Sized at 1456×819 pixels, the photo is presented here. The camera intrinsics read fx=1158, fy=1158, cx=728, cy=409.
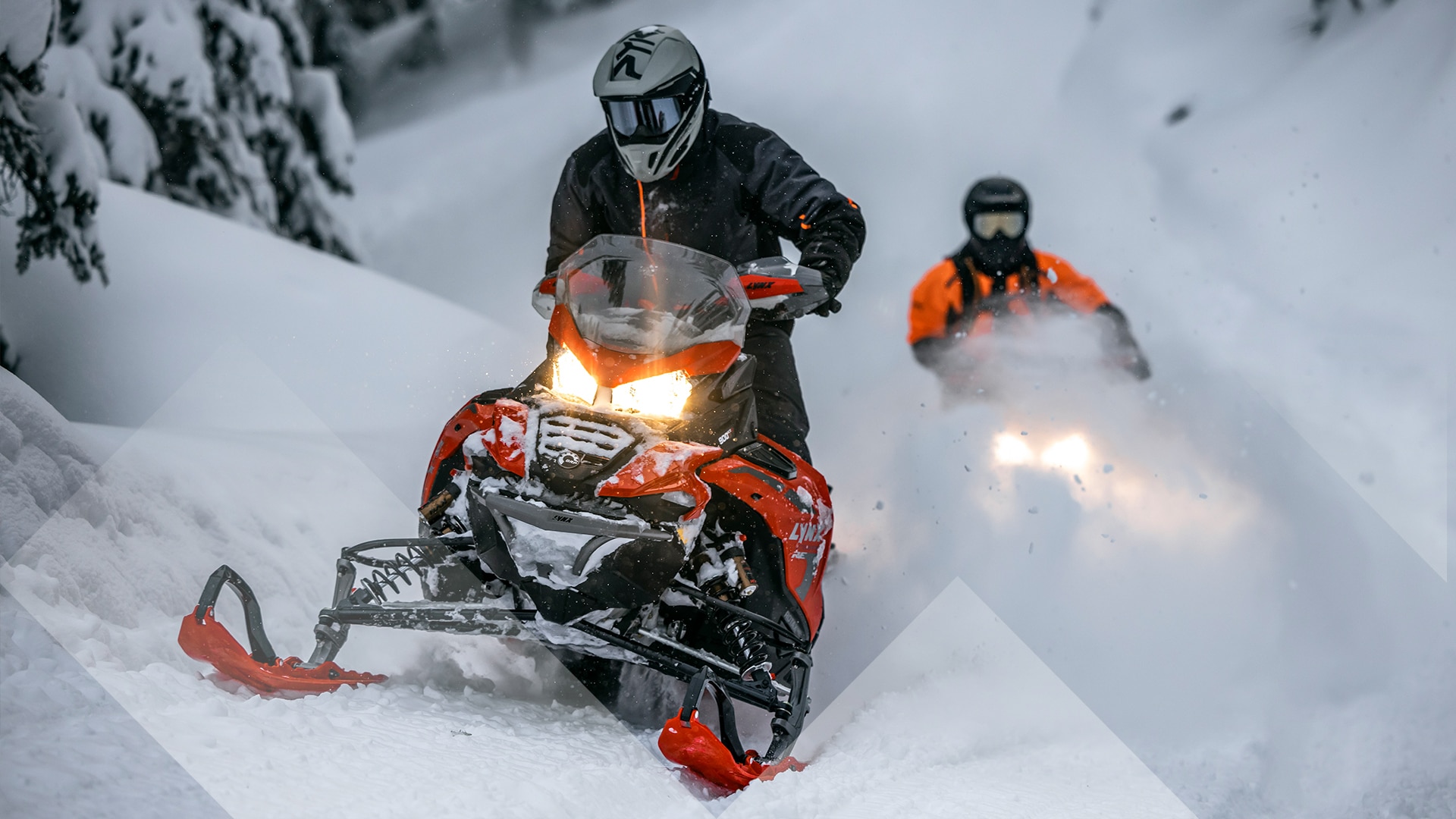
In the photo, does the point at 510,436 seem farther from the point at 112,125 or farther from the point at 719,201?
the point at 112,125

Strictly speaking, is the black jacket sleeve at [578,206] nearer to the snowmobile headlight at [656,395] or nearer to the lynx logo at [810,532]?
the snowmobile headlight at [656,395]

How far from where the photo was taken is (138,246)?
9156 millimetres

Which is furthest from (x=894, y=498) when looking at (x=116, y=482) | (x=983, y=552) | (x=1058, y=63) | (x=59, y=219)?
(x=1058, y=63)

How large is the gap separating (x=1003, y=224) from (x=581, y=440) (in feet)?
16.3

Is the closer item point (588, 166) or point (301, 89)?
point (588, 166)

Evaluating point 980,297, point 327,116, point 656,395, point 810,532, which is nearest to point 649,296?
point 656,395

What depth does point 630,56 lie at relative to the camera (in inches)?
135

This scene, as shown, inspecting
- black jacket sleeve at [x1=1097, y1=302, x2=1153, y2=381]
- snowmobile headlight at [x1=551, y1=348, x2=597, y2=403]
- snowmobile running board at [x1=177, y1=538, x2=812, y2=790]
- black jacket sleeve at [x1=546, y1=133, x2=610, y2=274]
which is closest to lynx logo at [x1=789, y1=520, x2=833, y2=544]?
snowmobile running board at [x1=177, y1=538, x2=812, y2=790]

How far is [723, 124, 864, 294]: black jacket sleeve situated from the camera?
12.0 feet

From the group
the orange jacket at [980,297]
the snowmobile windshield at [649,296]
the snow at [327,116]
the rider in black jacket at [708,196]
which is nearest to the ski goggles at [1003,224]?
the orange jacket at [980,297]

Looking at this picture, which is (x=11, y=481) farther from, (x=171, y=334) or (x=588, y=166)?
(x=171, y=334)

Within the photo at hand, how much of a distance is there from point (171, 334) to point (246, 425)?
8.25 feet
